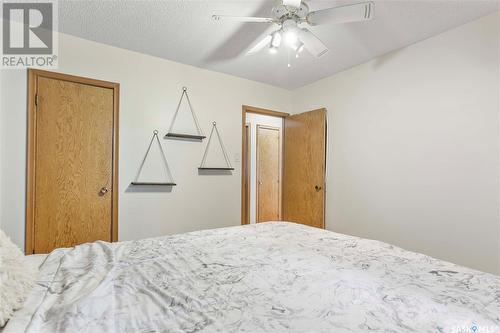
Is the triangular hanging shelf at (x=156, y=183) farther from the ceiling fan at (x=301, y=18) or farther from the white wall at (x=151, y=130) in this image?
the ceiling fan at (x=301, y=18)

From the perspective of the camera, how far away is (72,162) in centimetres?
240

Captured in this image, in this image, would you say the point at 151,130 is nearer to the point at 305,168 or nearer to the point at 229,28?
the point at 229,28

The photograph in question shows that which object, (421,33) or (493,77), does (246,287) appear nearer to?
(493,77)

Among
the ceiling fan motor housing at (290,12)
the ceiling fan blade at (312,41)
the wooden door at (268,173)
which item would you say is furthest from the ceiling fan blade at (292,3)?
the wooden door at (268,173)

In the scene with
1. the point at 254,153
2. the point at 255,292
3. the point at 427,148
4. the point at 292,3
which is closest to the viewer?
the point at 255,292

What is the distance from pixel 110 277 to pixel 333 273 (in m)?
0.92

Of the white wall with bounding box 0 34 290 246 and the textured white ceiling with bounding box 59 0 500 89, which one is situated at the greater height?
the textured white ceiling with bounding box 59 0 500 89

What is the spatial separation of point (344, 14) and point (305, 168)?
2286 mm

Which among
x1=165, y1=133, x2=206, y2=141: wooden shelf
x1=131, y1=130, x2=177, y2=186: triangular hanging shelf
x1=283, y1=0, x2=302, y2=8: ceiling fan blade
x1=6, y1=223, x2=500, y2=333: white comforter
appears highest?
x1=283, y1=0, x2=302, y2=8: ceiling fan blade

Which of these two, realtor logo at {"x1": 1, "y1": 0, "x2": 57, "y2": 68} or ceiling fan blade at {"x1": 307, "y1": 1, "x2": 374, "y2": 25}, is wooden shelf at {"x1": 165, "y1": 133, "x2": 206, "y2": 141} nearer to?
realtor logo at {"x1": 1, "y1": 0, "x2": 57, "y2": 68}

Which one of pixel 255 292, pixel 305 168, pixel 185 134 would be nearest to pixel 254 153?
pixel 305 168

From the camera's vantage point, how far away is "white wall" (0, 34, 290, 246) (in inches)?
84.8

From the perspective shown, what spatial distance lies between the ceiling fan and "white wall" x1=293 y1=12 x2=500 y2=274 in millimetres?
1132

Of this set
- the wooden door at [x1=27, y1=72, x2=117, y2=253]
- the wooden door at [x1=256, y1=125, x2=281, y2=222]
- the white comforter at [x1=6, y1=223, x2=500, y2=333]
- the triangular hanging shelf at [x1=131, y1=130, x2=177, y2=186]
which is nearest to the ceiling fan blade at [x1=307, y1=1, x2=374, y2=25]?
the white comforter at [x1=6, y1=223, x2=500, y2=333]
